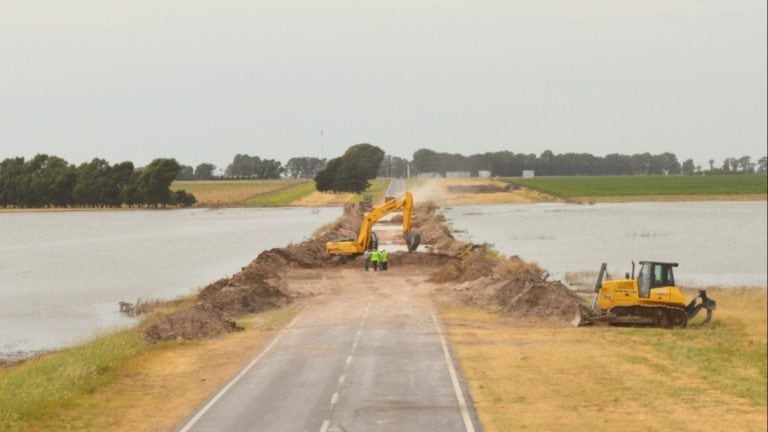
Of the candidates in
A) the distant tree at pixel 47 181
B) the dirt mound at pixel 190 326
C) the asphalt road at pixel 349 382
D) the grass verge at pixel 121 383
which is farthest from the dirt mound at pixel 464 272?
the distant tree at pixel 47 181

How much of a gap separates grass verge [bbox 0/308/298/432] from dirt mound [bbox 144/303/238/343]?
0.90 m

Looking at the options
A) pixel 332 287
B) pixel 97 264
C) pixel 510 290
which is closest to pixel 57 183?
pixel 97 264

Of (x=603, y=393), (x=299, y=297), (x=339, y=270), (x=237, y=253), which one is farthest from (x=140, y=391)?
(x=237, y=253)

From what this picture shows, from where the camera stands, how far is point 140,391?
36.3 m

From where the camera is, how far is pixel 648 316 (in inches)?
1959

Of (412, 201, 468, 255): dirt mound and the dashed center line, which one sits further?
(412, 201, 468, 255): dirt mound

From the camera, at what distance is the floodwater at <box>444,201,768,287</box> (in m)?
84.8

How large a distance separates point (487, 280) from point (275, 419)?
1488 inches

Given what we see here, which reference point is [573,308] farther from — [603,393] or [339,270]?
[339,270]

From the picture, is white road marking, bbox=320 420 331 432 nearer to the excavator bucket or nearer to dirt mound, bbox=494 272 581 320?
dirt mound, bbox=494 272 581 320

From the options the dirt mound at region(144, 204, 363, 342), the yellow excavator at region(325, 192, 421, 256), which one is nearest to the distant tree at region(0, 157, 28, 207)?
the dirt mound at region(144, 204, 363, 342)

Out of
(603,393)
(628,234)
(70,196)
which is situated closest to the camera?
(603,393)

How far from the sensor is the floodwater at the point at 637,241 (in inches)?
3339

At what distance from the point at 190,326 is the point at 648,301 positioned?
799 inches
